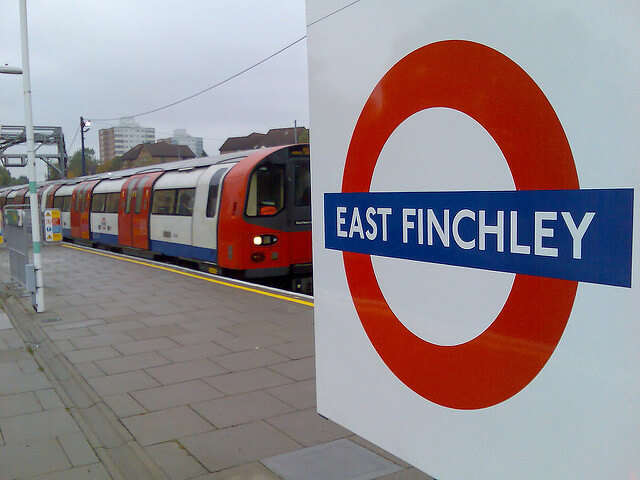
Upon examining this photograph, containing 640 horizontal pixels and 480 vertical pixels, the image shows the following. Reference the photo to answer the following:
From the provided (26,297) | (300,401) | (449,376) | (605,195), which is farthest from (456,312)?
(26,297)

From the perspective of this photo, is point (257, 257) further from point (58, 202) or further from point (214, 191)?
point (58, 202)

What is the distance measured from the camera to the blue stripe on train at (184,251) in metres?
11.2

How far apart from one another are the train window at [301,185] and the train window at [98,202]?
10398 mm

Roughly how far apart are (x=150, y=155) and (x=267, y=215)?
253 feet

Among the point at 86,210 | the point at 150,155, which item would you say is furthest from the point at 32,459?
the point at 150,155

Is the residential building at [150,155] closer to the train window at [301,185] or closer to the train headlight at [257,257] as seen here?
the train window at [301,185]

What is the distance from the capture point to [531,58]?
1.14 meters

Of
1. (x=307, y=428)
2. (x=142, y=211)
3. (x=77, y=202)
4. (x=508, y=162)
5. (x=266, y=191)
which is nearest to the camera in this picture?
(x=508, y=162)

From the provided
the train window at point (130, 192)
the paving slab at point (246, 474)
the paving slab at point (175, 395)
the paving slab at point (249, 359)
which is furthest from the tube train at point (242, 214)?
the paving slab at point (246, 474)

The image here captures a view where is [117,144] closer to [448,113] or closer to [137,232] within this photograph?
[137,232]

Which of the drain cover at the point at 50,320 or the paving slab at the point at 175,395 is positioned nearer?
the paving slab at the point at 175,395

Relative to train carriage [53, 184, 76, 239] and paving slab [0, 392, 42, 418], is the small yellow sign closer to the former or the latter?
paving slab [0, 392, 42, 418]

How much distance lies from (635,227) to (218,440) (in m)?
3.53

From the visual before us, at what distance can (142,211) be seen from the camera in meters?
15.1
